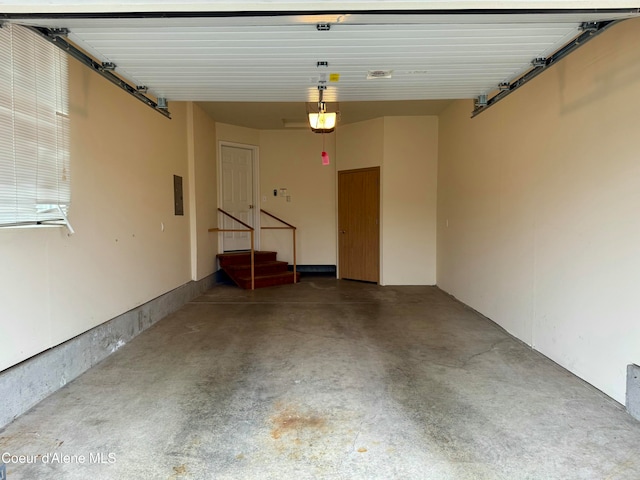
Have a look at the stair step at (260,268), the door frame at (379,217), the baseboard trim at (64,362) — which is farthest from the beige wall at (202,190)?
the door frame at (379,217)

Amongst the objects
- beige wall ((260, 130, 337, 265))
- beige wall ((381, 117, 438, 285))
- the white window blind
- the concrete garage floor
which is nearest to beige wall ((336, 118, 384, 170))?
beige wall ((381, 117, 438, 285))

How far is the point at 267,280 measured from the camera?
242 inches

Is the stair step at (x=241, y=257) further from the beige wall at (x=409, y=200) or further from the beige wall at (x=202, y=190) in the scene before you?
the beige wall at (x=409, y=200)

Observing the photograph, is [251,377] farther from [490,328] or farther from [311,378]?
[490,328]

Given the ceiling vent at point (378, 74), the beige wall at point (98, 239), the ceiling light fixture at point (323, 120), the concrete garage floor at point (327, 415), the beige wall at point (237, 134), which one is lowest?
the concrete garage floor at point (327, 415)

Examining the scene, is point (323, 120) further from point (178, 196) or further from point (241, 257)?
point (241, 257)

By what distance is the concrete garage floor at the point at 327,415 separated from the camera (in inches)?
66.6

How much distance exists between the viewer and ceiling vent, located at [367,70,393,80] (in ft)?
8.81

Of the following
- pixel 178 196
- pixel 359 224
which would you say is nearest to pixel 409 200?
pixel 359 224

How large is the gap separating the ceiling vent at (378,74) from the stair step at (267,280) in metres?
4.02

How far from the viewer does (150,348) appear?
3.26 m

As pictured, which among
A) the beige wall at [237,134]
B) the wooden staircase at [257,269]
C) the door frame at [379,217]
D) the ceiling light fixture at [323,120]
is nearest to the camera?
the ceiling light fixture at [323,120]

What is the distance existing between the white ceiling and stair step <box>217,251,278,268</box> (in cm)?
361

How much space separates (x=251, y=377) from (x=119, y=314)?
5.11 feet
